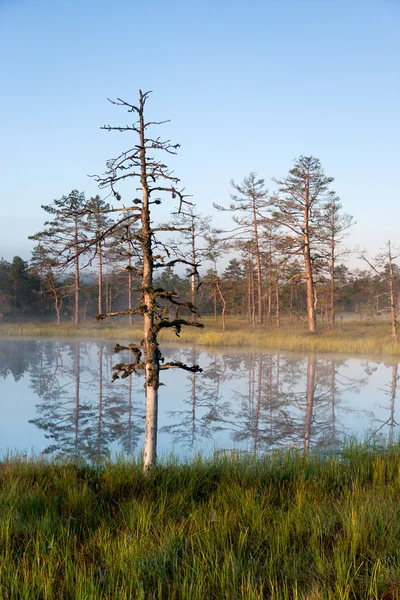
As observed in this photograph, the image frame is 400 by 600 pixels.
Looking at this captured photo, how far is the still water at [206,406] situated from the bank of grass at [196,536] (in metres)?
2.20

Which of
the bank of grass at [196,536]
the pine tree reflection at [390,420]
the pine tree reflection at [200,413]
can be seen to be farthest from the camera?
the pine tree reflection at [200,413]

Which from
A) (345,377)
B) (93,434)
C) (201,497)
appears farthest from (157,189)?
(345,377)

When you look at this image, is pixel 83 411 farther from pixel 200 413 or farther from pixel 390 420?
pixel 390 420

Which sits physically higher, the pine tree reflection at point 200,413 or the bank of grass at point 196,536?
the bank of grass at point 196,536

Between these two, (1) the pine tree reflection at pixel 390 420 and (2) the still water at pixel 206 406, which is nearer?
(2) the still water at pixel 206 406

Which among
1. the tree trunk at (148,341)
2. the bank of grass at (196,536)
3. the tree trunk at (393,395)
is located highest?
the tree trunk at (148,341)

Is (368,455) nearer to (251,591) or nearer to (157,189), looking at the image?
(251,591)

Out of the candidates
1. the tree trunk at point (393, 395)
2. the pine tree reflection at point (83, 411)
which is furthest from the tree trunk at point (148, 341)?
the tree trunk at point (393, 395)

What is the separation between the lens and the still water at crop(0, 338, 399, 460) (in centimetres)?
1010

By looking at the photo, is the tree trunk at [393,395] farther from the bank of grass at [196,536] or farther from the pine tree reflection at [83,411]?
the pine tree reflection at [83,411]

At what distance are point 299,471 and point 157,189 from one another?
457 cm

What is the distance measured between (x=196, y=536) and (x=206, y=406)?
402 inches

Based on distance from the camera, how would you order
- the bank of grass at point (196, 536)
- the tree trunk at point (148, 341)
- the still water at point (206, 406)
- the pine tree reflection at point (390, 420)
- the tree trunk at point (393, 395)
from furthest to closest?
the tree trunk at point (393, 395) < the pine tree reflection at point (390, 420) < the still water at point (206, 406) < the tree trunk at point (148, 341) < the bank of grass at point (196, 536)

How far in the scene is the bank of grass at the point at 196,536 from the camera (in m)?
3.28
